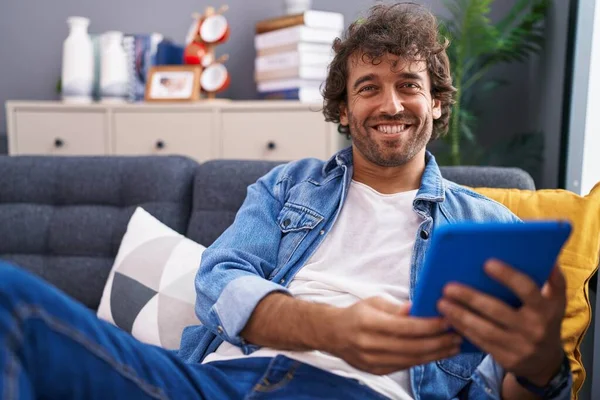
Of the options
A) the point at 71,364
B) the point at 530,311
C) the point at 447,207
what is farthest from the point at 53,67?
the point at 530,311

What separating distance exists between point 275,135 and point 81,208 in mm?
1057

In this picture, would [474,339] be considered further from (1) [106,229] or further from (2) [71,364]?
(1) [106,229]

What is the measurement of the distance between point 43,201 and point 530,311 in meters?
1.52

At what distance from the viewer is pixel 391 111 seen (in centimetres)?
129

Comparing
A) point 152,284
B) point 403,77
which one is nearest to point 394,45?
point 403,77

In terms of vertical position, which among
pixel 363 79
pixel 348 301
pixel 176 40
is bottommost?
pixel 348 301

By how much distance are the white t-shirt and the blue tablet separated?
Result: 362 mm

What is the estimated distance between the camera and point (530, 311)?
0.78 meters


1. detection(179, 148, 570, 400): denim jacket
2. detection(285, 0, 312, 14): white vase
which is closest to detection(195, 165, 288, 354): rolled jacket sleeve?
detection(179, 148, 570, 400): denim jacket

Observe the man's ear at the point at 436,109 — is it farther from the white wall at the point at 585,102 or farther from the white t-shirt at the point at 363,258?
the white wall at the point at 585,102

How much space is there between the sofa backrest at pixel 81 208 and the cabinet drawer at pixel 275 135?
85 cm

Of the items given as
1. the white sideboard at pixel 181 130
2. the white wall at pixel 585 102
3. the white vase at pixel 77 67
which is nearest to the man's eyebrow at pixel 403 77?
the white wall at pixel 585 102

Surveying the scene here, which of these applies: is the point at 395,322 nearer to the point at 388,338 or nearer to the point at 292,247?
the point at 388,338

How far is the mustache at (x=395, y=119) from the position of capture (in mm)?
1309
